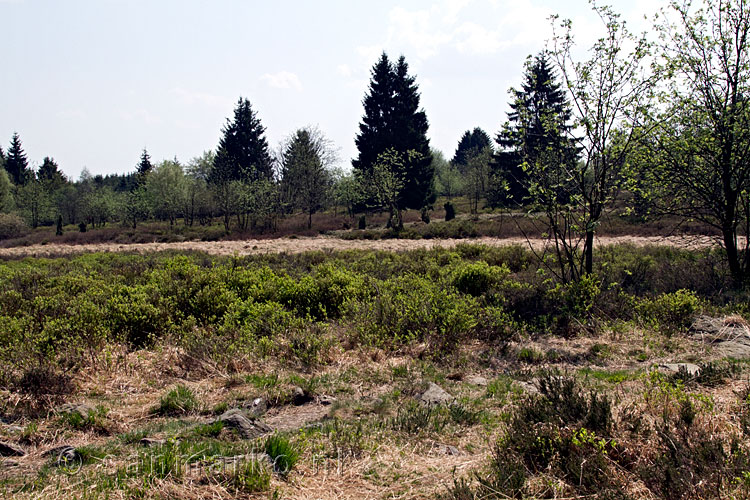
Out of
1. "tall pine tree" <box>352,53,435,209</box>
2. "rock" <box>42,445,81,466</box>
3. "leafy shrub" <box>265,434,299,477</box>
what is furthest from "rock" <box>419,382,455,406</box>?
"tall pine tree" <box>352,53,435,209</box>

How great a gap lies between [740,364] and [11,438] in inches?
304

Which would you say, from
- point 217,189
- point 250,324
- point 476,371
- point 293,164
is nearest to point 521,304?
point 476,371

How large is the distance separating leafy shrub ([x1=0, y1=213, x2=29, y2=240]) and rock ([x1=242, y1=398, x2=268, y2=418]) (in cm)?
4260

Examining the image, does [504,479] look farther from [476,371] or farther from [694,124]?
[694,124]

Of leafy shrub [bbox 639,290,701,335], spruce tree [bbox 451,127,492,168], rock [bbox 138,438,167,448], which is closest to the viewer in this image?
rock [bbox 138,438,167,448]

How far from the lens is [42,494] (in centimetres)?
309

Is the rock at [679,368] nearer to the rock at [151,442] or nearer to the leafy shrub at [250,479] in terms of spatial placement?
the leafy shrub at [250,479]

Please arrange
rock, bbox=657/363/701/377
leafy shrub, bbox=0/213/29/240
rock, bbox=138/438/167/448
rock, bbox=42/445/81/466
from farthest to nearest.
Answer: leafy shrub, bbox=0/213/29/240 → rock, bbox=657/363/701/377 → rock, bbox=138/438/167/448 → rock, bbox=42/445/81/466

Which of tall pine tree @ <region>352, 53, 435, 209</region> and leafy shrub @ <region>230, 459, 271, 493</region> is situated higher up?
tall pine tree @ <region>352, 53, 435, 209</region>

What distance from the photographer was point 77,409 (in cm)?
485

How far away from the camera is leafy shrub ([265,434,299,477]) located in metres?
3.45

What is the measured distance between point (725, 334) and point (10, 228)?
48021 mm

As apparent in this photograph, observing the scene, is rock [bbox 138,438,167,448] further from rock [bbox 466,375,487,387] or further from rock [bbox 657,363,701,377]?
rock [bbox 657,363,701,377]

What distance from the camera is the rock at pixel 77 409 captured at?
475 cm
